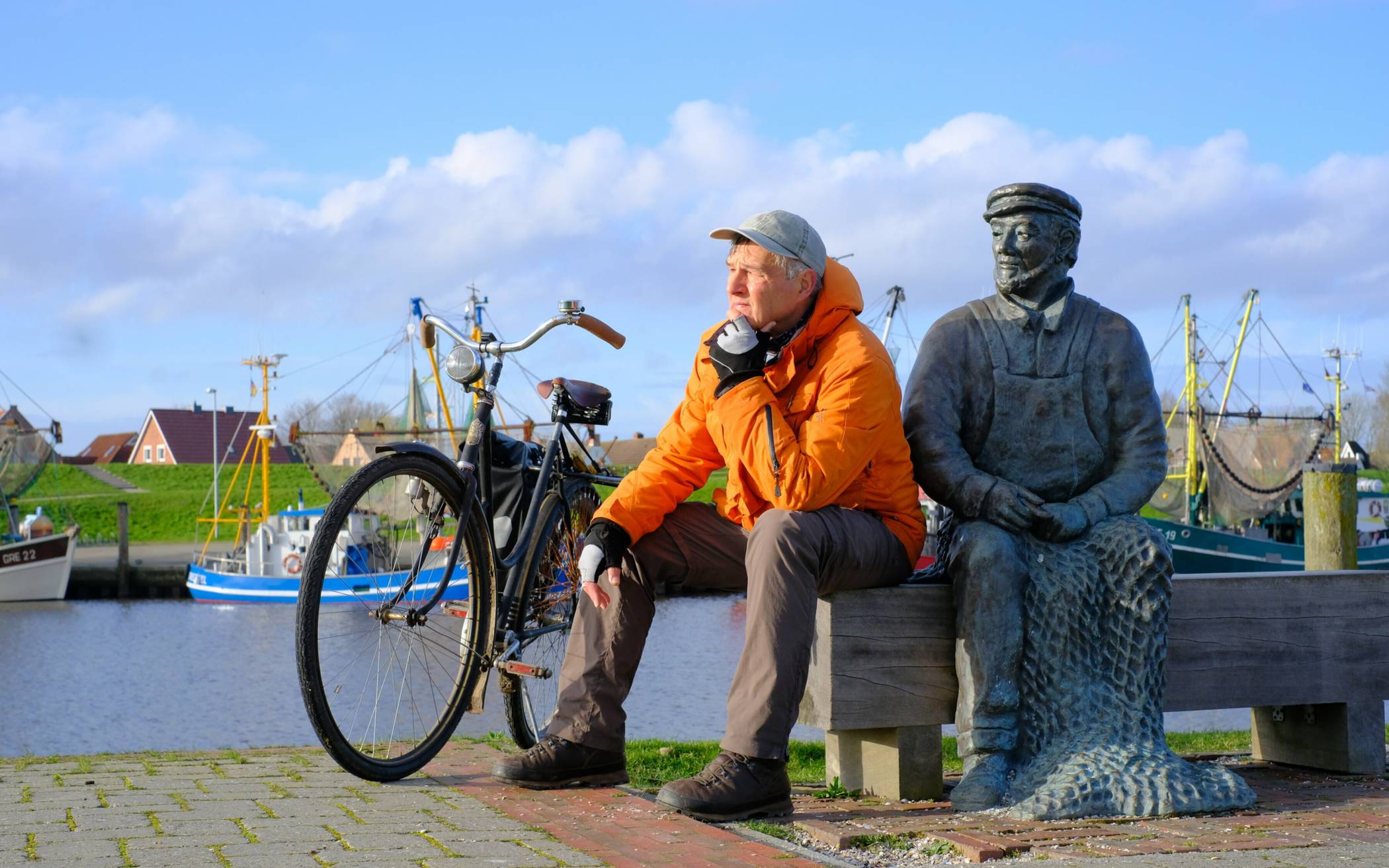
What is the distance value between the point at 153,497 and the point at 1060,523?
53669 mm

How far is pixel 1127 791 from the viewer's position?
3.94 m

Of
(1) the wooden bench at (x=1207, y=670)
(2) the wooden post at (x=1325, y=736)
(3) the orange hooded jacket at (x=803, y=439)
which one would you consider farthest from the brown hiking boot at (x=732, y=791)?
(2) the wooden post at (x=1325, y=736)

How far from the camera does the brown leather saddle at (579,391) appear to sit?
5.04 m

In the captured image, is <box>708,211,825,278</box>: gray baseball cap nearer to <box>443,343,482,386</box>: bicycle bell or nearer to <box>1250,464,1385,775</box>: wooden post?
<box>443,343,482,386</box>: bicycle bell

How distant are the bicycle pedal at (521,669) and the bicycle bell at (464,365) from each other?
3.07 ft

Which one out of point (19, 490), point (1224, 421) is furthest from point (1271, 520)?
point (19, 490)

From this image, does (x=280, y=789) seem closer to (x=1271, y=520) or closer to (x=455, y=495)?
(x=455, y=495)

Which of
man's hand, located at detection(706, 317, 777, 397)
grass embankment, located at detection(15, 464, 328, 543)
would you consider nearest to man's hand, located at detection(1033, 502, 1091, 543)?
man's hand, located at detection(706, 317, 777, 397)

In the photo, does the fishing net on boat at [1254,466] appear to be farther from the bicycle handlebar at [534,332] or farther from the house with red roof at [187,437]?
the house with red roof at [187,437]

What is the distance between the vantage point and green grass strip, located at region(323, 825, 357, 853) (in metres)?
3.32

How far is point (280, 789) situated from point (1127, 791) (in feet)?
7.90

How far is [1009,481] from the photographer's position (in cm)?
443

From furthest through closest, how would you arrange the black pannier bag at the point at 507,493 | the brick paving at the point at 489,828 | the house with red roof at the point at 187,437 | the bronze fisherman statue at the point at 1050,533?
the house with red roof at the point at 187,437, the black pannier bag at the point at 507,493, the bronze fisherman statue at the point at 1050,533, the brick paving at the point at 489,828

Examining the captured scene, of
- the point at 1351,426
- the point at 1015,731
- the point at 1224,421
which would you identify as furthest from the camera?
the point at 1351,426
